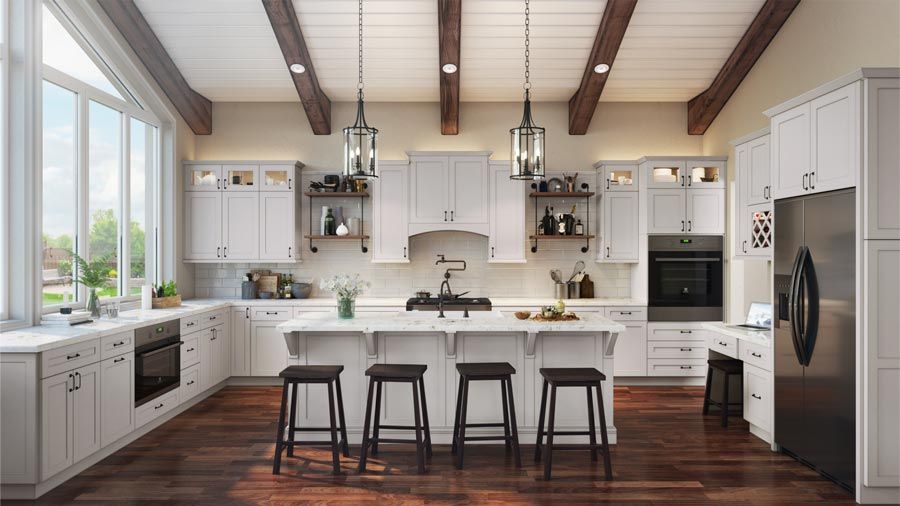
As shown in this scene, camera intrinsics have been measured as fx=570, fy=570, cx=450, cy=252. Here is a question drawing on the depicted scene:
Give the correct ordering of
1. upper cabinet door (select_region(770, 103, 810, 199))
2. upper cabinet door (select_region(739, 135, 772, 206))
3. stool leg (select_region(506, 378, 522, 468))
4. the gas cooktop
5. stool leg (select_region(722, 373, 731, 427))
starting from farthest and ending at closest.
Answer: the gas cooktop < upper cabinet door (select_region(739, 135, 772, 206)) < stool leg (select_region(722, 373, 731, 427)) < stool leg (select_region(506, 378, 522, 468)) < upper cabinet door (select_region(770, 103, 810, 199))

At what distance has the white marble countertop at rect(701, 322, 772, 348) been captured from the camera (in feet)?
15.1

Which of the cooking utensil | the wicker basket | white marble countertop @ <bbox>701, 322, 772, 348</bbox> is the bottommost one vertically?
white marble countertop @ <bbox>701, 322, 772, 348</bbox>

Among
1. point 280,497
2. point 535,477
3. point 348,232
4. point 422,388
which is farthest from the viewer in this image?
point 348,232

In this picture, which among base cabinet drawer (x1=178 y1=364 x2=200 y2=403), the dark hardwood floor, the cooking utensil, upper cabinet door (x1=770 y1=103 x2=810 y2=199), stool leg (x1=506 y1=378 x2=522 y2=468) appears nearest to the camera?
the dark hardwood floor

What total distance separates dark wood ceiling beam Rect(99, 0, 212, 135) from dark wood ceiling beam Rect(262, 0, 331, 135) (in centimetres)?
128

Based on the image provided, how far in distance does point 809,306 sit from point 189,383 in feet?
17.7

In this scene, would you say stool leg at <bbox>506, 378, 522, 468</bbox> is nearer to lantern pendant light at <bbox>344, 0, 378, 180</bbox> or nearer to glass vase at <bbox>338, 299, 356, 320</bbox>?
glass vase at <bbox>338, 299, 356, 320</bbox>

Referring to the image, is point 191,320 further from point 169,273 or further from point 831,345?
point 831,345

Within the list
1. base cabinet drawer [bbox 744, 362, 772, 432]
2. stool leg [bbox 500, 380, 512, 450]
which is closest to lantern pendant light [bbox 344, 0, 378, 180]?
stool leg [bbox 500, 380, 512, 450]

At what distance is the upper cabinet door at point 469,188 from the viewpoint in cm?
681

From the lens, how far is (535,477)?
390 cm

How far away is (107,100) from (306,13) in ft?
6.76

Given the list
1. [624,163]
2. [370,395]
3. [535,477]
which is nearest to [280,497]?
[370,395]

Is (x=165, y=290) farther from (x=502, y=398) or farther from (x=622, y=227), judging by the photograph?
(x=622, y=227)
